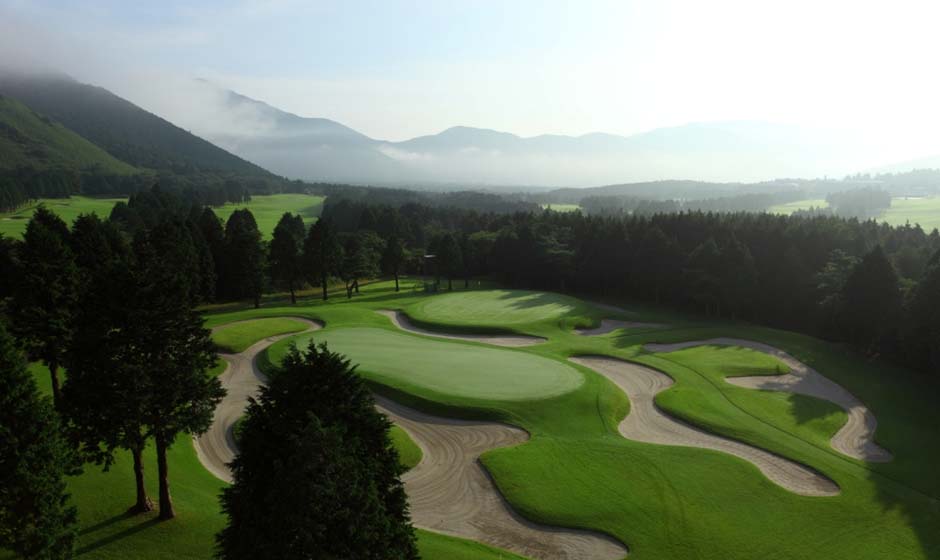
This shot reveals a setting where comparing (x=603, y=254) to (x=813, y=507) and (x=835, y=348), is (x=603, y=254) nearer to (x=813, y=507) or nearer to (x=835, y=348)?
(x=835, y=348)

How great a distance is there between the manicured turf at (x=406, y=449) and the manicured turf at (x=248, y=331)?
24.3 meters

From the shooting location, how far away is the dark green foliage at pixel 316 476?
1110 cm

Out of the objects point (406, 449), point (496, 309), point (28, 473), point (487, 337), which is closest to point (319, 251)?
point (496, 309)

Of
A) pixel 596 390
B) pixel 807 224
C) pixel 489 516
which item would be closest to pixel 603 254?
pixel 807 224

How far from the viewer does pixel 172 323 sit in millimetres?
20938

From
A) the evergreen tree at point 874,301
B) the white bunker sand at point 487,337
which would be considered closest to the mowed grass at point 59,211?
the white bunker sand at point 487,337

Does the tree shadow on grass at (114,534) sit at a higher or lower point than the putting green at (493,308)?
lower

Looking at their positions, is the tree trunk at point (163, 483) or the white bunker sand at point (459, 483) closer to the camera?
the tree trunk at point (163, 483)

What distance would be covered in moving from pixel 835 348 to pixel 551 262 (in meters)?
44.9

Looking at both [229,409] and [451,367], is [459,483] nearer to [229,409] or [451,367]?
[451,367]

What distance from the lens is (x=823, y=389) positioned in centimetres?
4275

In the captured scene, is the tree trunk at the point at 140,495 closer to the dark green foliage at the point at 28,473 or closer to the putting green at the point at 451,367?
the dark green foliage at the point at 28,473

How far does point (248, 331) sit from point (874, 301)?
64.0 metres

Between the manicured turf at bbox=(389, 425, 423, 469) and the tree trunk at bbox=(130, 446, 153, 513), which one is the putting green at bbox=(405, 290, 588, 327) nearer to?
the manicured turf at bbox=(389, 425, 423, 469)
